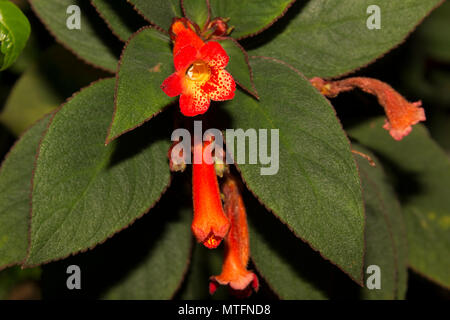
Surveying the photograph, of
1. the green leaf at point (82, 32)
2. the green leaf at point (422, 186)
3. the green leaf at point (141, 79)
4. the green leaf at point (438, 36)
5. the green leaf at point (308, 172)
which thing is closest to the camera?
the green leaf at point (141, 79)

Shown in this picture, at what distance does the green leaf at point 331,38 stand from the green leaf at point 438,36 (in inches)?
29.0

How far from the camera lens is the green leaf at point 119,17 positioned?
81 centimetres

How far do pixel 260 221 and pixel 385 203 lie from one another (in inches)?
12.6

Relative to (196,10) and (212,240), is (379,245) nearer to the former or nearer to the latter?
(212,240)

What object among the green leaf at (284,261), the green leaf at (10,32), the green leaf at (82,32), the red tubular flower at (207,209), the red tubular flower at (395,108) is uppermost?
the green leaf at (82,32)

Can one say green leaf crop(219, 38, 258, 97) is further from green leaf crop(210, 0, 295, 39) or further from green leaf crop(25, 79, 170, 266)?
green leaf crop(25, 79, 170, 266)

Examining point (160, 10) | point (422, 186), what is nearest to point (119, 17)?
point (160, 10)

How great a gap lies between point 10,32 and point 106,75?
0.28 metres

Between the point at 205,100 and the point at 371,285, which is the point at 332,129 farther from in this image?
the point at 371,285

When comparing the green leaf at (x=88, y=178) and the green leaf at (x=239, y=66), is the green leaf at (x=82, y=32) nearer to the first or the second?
the green leaf at (x=88, y=178)

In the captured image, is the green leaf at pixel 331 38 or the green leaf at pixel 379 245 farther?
the green leaf at pixel 379 245

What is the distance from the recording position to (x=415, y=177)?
126 cm

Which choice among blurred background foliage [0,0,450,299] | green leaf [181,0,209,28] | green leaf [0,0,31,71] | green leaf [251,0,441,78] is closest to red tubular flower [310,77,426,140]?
green leaf [251,0,441,78]

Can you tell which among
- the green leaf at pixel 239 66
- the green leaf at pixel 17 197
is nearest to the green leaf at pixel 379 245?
the green leaf at pixel 239 66
